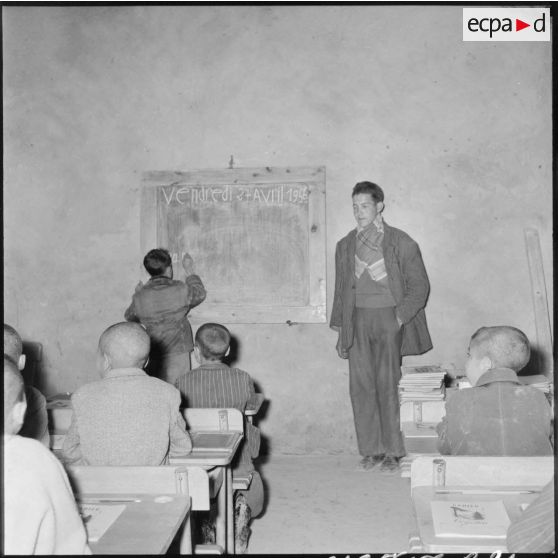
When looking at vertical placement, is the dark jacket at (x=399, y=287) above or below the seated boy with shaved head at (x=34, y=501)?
above

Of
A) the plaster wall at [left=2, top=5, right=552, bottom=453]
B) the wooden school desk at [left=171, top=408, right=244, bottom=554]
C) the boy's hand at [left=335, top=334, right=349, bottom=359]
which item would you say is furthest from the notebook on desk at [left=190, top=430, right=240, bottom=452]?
the plaster wall at [left=2, top=5, right=552, bottom=453]

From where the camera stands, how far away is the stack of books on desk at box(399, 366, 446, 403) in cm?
319

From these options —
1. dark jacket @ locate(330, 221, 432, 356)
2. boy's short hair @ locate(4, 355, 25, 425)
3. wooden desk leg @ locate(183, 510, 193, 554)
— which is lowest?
wooden desk leg @ locate(183, 510, 193, 554)

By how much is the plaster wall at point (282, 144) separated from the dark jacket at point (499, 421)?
2.70 meters

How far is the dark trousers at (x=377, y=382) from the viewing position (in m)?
4.71

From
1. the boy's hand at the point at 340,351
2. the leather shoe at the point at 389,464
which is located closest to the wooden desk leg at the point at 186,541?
the leather shoe at the point at 389,464

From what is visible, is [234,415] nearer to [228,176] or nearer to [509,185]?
[228,176]

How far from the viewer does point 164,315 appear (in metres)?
4.92

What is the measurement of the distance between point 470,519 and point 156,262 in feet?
11.5

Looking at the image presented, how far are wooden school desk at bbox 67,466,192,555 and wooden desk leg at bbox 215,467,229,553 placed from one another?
0.65m

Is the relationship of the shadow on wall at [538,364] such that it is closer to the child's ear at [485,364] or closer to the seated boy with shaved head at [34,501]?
the child's ear at [485,364]

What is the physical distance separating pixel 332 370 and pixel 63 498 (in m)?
3.71

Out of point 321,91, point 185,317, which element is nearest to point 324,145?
point 321,91

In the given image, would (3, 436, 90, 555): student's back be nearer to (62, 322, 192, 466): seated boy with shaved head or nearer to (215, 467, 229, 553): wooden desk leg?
(62, 322, 192, 466): seated boy with shaved head
